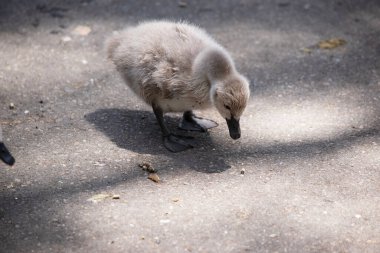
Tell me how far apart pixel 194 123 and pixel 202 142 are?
0.27 m

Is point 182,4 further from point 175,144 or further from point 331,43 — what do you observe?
point 175,144

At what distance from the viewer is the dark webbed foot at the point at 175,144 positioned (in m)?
4.45

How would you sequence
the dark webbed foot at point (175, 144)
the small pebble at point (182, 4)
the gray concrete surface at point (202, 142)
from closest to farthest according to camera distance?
the gray concrete surface at point (202, 142)
the dark webbed foot at point (175, 144)
the small pebble at point (182, 4)

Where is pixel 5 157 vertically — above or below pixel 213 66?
below

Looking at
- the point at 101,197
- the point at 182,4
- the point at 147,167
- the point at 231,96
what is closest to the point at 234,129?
the point at 231,96

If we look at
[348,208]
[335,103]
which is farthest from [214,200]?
[335,103]

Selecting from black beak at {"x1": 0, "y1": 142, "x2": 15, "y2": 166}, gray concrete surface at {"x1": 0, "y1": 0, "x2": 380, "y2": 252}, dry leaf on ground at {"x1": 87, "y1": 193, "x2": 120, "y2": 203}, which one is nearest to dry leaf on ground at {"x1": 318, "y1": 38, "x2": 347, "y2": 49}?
gray concrete surface at {"x1": 0, "y1": 0, "x2": 380, "y2": 252}

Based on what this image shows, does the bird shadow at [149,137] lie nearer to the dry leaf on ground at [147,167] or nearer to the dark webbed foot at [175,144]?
the dark webbed foot at [175,144]

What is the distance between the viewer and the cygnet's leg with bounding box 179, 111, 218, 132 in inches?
188

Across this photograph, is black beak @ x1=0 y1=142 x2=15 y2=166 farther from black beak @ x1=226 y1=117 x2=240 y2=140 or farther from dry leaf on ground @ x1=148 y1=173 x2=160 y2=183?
black beak @ x1=226 y1=117 x2=240 y2=140

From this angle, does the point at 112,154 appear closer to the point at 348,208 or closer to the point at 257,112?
the point at 257,112

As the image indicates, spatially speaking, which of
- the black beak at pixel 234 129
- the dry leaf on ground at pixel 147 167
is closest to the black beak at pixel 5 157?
the dry leaf on ground at pixel 147 167

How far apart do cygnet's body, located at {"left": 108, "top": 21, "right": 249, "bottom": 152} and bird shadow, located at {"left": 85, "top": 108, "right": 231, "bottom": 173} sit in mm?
91

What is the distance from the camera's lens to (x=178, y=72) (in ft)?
14.2
